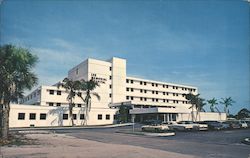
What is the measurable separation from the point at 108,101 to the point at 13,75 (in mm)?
50817

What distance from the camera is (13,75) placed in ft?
59.8

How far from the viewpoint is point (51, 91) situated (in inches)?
2282

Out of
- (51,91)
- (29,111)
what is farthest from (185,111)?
(29,111)

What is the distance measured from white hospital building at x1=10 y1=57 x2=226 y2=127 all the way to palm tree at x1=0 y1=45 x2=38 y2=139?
28448 millimetres

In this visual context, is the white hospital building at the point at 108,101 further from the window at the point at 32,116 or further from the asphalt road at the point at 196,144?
the asphalt road at the point at 196,144

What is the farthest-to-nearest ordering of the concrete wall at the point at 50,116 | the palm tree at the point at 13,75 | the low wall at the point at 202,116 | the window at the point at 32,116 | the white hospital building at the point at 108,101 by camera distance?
the low wall at the point at 202,116, the white hospital building at the point at 108,101, the window at the point at 32,116, the concrete wall at the point at 50,116, the palm tree at the point at 13,75

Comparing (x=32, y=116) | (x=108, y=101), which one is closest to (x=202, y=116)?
(x=108, y=101)

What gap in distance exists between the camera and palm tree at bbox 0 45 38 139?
1738 cm

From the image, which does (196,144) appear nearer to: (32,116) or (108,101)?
(32,116)

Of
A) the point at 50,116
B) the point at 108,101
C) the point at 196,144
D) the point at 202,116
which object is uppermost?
the point at 108,101

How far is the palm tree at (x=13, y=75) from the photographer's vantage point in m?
17.4

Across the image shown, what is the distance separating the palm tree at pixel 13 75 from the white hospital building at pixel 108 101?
28.4 meters

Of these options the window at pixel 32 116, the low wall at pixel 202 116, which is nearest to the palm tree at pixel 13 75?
the window at pixel 32 116

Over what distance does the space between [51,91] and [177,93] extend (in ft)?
136
